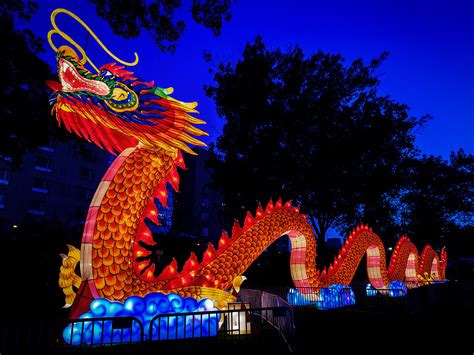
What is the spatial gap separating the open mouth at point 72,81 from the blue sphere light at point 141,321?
3318mm

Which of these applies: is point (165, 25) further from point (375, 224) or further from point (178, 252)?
point (375, 224)

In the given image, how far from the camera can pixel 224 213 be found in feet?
62.4

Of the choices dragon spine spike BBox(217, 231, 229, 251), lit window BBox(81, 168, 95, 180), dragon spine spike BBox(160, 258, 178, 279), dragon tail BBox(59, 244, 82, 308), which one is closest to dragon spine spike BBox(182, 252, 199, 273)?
dragon spine spike BBox(160, 258, 178, 279)

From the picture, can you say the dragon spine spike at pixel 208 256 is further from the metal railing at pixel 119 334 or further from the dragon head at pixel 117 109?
the dragon head at pixel 117 109

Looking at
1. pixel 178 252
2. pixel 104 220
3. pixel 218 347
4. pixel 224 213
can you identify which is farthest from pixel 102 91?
pixel 178 252

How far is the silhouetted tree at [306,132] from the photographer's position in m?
16.4

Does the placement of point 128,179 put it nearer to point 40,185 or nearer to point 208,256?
point 208,256

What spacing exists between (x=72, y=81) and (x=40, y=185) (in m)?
26.9

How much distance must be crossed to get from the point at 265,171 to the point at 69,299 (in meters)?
11.8

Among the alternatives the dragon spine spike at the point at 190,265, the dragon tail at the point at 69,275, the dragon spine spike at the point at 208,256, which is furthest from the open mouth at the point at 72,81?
the dragon spine spike at the point at 208,256

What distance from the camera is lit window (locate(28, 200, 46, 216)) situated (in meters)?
28.6

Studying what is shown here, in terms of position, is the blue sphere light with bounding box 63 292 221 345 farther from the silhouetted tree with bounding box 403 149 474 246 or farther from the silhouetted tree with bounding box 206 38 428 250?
the silhouetted tree with bounding box 403 149 474 246

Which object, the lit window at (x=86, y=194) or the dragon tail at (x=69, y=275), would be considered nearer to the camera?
the dragon tail at (x=69, y=275)

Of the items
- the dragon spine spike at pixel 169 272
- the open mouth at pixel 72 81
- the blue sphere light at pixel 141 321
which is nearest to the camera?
the blue sphere light at pixel 141 321
